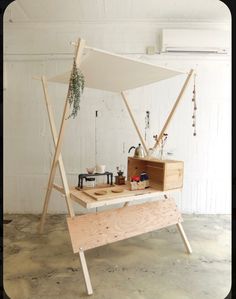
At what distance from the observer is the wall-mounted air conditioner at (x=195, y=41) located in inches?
135

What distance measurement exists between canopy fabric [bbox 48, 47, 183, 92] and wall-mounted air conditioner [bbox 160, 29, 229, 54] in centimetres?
115

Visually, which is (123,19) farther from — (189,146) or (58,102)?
(189,146)

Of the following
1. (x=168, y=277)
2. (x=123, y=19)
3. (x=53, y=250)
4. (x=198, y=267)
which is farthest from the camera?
(x=123, y=19)

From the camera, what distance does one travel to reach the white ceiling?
313 centimetres

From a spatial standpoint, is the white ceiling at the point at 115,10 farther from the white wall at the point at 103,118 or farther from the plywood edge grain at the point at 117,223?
the plywood edge grain at the point at 117,223

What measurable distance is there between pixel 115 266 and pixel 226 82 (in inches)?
122

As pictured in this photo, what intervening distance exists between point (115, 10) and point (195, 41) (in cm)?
127

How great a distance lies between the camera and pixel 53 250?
8.23ft

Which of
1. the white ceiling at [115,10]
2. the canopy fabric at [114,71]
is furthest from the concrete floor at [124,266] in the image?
the white ceiling at [115,10]

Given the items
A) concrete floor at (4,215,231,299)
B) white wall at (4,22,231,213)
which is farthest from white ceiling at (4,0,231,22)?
concrete floor at (4,215,231,299)

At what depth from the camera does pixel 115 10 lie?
10.8 ft

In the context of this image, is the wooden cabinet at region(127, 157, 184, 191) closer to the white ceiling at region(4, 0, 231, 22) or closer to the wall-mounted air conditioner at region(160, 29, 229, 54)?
the wall-mounted air conditioner at region(160, 29, 229, 54)

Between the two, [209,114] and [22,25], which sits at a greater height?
[22,25]

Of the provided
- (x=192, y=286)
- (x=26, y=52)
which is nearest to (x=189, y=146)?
(x=192, y=286)
